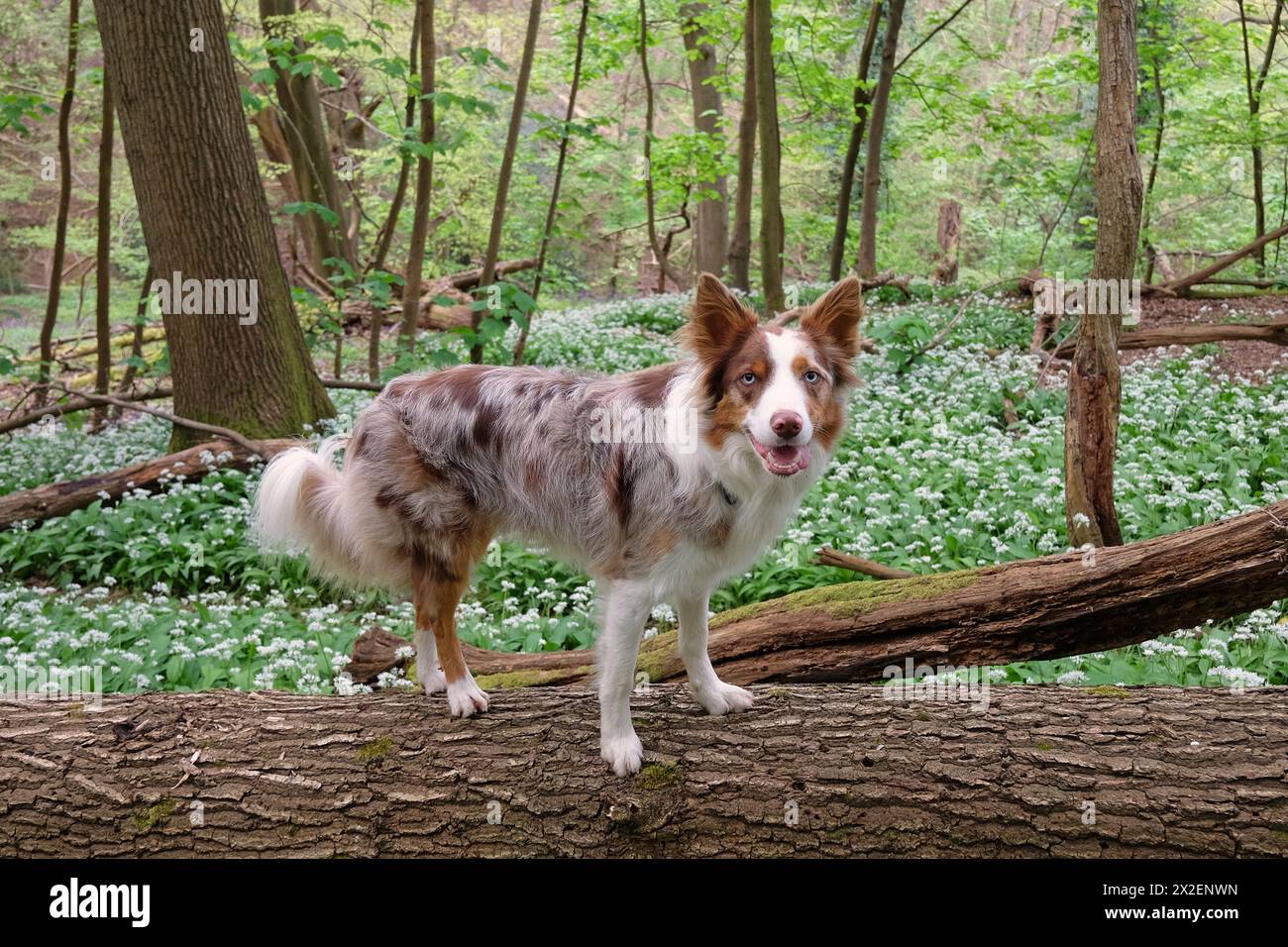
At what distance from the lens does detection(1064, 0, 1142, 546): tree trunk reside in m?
6.52

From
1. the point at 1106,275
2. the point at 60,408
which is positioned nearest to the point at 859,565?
the point at 1106,275

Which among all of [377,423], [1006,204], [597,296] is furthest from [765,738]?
[597,296]

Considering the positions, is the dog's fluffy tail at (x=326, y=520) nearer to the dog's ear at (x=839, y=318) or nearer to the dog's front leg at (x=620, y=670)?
the dog's front leg at (x=620, y=670)

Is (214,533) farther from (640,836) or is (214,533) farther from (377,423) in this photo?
(640,836)

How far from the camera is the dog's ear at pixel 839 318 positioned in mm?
3871

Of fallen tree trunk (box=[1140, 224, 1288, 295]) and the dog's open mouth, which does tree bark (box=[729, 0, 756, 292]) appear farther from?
the dog's open mouth

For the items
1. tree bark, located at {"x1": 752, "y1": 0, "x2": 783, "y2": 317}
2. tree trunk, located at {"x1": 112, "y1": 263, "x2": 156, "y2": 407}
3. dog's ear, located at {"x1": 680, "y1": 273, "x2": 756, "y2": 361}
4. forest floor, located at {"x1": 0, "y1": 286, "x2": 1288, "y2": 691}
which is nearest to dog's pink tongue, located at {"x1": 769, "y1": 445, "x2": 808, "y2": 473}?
dog's ear, located at {"x1": 680, "y1": 273, "x2": 756, "y2": 361}

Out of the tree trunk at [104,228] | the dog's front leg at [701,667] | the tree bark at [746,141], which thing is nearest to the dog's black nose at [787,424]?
the dog's front leg at [701,667]

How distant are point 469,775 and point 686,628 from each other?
3.79ft

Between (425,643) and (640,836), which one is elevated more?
(425,643)

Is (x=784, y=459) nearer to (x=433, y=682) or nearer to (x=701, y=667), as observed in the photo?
(x=701, y=667)

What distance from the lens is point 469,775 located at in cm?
384

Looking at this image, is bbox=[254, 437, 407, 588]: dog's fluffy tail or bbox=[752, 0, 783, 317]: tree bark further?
bbox=[752, 0, 783, 317]: tree bark

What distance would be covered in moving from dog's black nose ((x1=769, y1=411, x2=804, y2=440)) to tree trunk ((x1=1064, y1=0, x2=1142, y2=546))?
4.18 m
